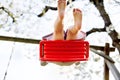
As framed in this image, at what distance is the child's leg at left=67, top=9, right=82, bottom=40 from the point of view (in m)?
2.66

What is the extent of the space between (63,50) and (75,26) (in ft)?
0.85

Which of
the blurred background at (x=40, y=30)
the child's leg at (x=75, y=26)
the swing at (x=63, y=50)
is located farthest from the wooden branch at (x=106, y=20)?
the swing at (x=63, y=50)

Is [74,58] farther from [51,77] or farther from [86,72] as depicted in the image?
[86,72]

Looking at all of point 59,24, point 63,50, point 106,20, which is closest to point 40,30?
point 106,20

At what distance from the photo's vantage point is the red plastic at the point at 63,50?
254cm

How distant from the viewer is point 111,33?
5.08 metres

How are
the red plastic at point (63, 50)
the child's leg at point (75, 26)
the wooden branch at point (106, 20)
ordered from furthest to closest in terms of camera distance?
the wooden branch at point (106, 20)
the child's leg at point (75, 26)
the red plastic at point (63, 50)

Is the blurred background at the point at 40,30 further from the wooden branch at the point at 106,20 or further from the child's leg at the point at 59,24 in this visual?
the child's leg at the point at 59,24

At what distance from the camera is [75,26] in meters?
2.71

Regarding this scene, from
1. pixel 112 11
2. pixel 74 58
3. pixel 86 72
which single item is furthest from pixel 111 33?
pixel 74 58

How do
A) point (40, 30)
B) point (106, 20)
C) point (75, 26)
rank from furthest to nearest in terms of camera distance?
1. point (40, 30)
2. point (106, 20)
3. point (75, 26)

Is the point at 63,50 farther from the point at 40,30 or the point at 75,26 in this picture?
the point at 40,30

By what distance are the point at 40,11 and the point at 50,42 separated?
332cm

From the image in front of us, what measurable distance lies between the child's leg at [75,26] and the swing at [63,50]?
157 mm
